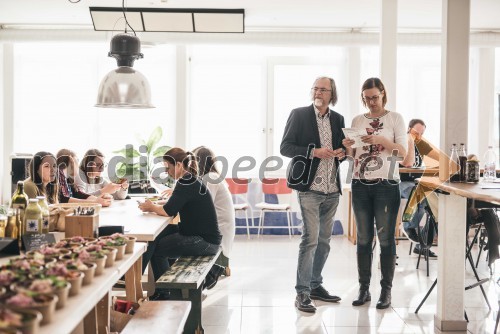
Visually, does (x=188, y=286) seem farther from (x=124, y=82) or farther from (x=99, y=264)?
(x=124, y=82)

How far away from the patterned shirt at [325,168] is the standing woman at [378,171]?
0.14 meters

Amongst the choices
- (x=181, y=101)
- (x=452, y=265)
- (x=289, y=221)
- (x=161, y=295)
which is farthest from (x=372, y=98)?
(x=181, y=101)

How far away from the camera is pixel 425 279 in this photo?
202 inches

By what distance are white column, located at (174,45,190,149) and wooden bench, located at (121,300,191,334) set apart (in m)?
5.57

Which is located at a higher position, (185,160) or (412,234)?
(185,160)

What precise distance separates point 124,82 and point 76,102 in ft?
15.7

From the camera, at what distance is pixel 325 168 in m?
4.03

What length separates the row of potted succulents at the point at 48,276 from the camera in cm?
141

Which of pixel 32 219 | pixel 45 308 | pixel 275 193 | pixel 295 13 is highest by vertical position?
pixel 295 13

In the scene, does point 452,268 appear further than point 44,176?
No

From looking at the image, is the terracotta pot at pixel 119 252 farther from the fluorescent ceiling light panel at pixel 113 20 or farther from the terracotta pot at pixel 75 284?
the fluorescent ceiling light panel at pixel 113 20

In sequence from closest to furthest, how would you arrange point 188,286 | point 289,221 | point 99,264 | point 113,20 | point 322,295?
point 99,264, point 188,286, point 322,295, point 113,20, point 289,221

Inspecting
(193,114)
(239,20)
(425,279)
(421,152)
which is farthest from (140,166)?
(425,279)

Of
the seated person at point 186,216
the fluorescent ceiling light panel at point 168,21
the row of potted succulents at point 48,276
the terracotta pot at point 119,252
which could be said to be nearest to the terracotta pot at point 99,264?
the row of potted succulents at point 48,276
